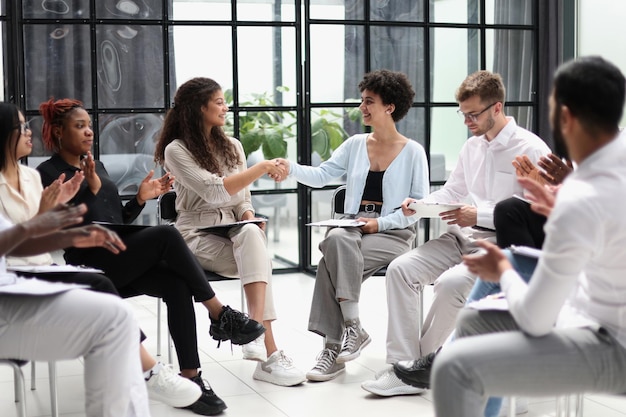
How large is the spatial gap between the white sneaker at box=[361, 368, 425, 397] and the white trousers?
121 cm

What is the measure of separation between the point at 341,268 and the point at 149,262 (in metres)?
0.86

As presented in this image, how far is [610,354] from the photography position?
6.62 feet

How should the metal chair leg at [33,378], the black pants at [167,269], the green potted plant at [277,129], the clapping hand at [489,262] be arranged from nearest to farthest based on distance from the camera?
the clapping hand at [489,262] < the black pants at [167,269] < the metal chair leg at [33,378] < the green potted plant at [277,129]

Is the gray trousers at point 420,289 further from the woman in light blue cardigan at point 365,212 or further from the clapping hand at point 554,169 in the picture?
the clapping hand at point 554,169

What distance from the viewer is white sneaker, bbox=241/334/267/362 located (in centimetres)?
361

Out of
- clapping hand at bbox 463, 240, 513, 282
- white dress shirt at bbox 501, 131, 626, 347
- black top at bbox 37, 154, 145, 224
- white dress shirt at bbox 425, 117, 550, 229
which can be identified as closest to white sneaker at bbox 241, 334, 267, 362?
black top at bbox 37, 154, 145, 224

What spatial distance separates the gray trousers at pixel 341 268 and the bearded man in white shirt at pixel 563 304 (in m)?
1.73

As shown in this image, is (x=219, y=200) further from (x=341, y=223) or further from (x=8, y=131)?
(x=8, y=131)

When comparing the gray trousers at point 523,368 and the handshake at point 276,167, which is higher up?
the handshake at point 276,167

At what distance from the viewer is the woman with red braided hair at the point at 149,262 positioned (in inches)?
132

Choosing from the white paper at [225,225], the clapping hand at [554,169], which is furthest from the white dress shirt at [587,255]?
the white paper at [225,225]

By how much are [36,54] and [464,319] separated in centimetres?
425

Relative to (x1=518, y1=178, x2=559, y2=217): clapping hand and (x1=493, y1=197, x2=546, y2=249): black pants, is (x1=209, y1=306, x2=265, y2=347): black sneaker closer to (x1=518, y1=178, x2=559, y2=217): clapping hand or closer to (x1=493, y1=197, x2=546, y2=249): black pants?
(x1=493, y1=197, x2=546, y2=249): black pants

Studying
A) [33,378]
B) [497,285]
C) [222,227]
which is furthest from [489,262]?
[33,378]
